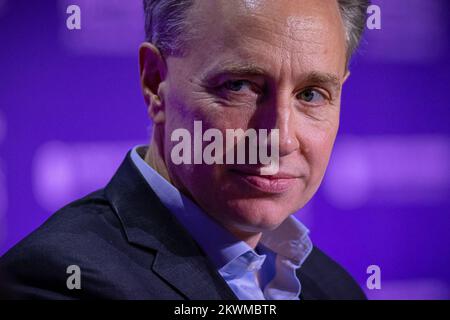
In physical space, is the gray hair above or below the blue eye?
above

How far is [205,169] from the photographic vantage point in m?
1.47

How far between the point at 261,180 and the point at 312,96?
0.85 feet

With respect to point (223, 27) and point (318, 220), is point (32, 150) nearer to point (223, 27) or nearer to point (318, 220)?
point (223, 27)

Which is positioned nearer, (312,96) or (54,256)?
(54,256)

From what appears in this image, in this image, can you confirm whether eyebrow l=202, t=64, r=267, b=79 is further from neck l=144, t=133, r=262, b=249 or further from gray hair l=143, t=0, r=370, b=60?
neck l=144, t=133, r=262, b=249

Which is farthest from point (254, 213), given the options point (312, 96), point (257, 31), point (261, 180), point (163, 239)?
point (257, 31)

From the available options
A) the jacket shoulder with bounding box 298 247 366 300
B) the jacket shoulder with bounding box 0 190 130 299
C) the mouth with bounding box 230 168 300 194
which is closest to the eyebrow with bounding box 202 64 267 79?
the mouth with bounding box 230 168 300 194

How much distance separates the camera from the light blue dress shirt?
1.52 meters

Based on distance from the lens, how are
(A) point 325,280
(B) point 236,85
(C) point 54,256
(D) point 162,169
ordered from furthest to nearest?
(A) point 325,280 < (D) point 162,169 < (B) point 236,85 < (C) point 54,256

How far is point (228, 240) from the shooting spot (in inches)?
60.4

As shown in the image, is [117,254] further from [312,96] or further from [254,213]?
[312,96]

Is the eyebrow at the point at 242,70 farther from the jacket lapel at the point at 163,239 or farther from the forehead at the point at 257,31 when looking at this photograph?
the jacket lapel at the point at 163,239
